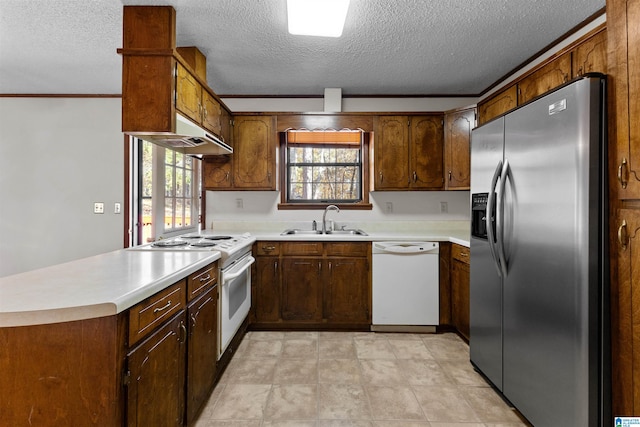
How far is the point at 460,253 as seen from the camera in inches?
108

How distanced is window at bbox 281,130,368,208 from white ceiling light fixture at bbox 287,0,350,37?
59.8 inches

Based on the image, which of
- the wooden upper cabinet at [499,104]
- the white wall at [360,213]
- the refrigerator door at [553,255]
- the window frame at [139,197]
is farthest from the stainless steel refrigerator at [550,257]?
the window frame at [139,197]

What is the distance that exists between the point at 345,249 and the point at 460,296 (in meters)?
1.10

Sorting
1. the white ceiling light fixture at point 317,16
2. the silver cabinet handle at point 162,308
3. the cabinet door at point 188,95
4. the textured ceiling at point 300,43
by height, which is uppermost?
the textured ceiling at point 300,43

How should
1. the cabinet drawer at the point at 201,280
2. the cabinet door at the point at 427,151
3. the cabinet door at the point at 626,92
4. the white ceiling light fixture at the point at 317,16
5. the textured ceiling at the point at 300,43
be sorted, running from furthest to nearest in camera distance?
the cabinet door at the point at 427,151
the textured ceiling at the point at 300,43
the white ceiling light fixture at the point at 317,16
the cabinet drawer at the point at 201,280
the cabinet door at the point at 626,92

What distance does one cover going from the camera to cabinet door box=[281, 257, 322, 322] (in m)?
2.97

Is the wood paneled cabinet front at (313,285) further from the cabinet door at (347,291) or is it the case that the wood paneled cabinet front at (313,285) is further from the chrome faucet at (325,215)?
the chrome faucet at (325,215)

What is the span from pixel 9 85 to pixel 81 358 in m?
3.81

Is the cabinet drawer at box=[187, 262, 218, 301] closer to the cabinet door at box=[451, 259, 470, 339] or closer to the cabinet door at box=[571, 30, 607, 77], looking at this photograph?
the cabinet door at box=[451, 259, 470, 339]

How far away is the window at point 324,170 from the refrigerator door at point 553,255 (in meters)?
1.98

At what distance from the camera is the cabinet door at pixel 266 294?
2.96 m

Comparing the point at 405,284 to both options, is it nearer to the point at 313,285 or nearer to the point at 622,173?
the point at 313,285

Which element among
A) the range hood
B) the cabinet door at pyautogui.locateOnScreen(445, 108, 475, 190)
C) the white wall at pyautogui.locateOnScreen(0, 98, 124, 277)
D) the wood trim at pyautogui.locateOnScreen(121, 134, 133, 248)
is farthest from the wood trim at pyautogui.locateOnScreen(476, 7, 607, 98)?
the white wall at pyautogui.locateOnScreen(0, 98, 124, 277)

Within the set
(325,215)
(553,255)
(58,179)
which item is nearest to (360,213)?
(325,215)
